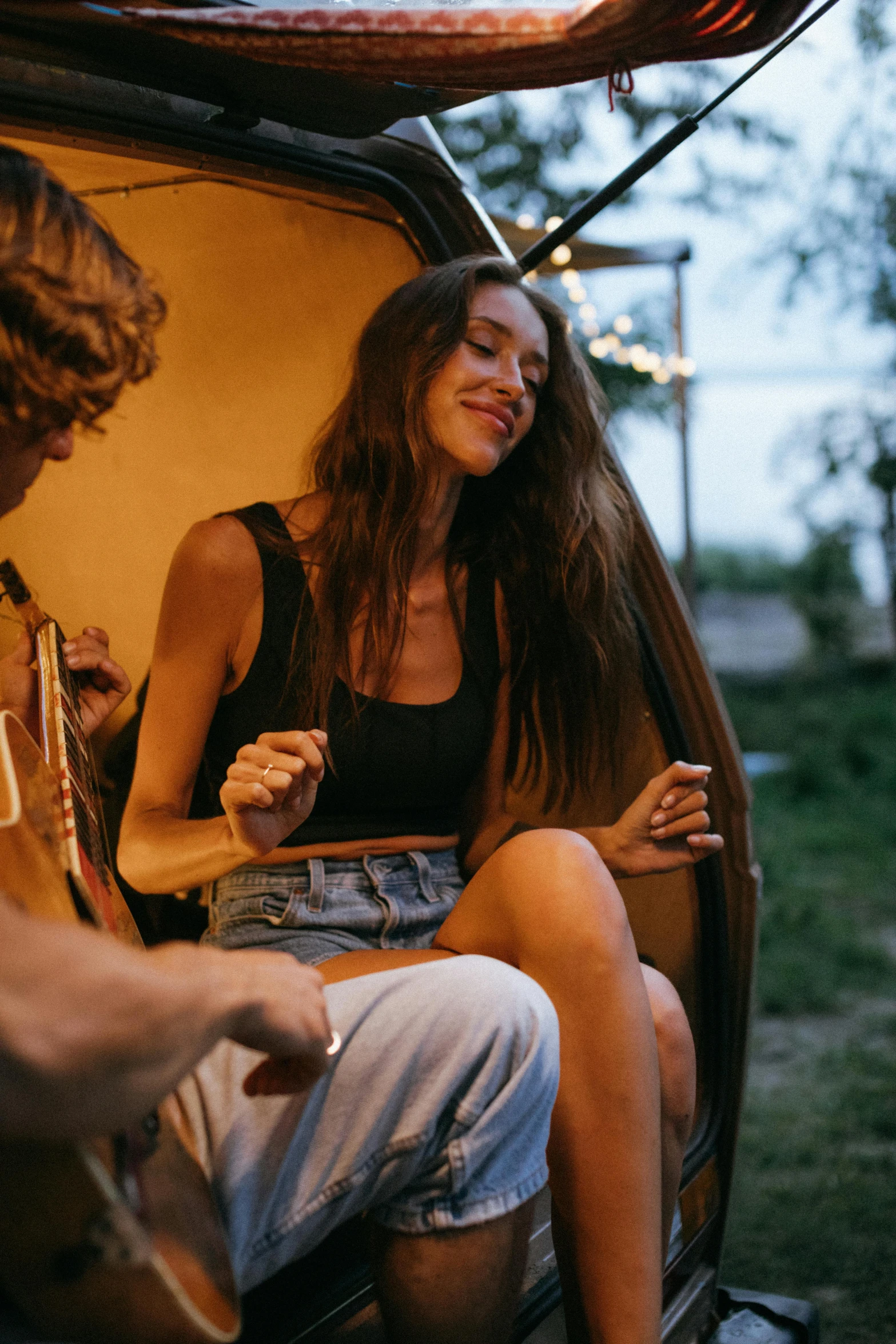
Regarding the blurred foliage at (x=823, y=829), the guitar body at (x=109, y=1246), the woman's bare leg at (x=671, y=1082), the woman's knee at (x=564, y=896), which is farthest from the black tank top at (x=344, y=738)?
the blurred foliage at (x=823, y=829)

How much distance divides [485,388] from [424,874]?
686mm

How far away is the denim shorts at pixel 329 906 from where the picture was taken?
1.43 meters

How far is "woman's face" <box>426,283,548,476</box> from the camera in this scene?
5.30 feet

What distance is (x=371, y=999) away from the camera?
1037 millimetres

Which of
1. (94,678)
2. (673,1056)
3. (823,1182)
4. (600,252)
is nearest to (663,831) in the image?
(673,1056)

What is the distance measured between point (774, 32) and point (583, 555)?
0.76m

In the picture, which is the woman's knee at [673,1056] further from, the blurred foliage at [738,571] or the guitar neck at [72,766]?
the blurred foliage at [738,571]

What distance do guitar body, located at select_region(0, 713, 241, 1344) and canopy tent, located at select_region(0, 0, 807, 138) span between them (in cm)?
86

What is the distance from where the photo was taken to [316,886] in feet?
4.81

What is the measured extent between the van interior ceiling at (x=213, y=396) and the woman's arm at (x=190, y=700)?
170 mm

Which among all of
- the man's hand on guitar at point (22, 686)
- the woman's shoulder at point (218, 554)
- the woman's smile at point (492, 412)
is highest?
the woman's smile at point (492, 412)

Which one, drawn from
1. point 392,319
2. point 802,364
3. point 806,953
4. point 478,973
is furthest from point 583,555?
point 802,364

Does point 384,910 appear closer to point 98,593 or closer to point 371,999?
point 371,999

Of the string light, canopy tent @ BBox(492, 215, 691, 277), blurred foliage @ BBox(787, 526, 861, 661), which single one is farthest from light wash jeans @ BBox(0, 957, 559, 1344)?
blurred foliage @ BBox(787, 526, 861, 661)
